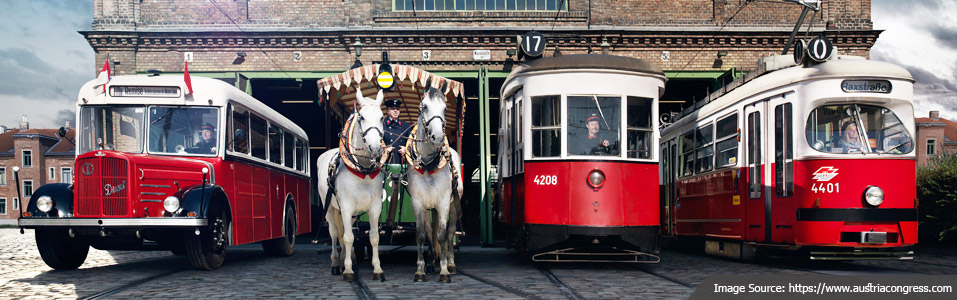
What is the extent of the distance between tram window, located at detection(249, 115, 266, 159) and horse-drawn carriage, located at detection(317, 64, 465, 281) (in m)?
1.35

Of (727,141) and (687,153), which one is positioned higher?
(727,141)

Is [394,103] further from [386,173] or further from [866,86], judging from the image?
[866,86]

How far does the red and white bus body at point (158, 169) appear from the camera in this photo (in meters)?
9.66

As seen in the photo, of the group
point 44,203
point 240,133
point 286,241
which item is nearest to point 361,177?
point 240,133

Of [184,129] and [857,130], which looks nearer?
[857,130]

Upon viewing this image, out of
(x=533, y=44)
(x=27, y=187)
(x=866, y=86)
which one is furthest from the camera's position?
(x=27, y=187)

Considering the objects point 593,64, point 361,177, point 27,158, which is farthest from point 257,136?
point 27,158

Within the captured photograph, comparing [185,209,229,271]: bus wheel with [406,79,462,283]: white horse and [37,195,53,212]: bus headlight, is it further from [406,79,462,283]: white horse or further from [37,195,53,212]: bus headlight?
[406,79,462,283]: white horse

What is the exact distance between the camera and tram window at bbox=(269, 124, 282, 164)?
13.1 metres

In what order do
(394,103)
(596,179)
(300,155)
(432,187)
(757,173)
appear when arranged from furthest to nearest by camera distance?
(300,155) → (757,173) → (596,179) → (394,103) → (432,187)

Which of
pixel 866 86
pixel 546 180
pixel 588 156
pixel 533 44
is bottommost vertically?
pixel 546 180

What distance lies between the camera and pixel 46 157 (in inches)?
2825

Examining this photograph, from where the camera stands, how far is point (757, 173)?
1124cm

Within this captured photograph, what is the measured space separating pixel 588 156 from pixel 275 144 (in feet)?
18.7
